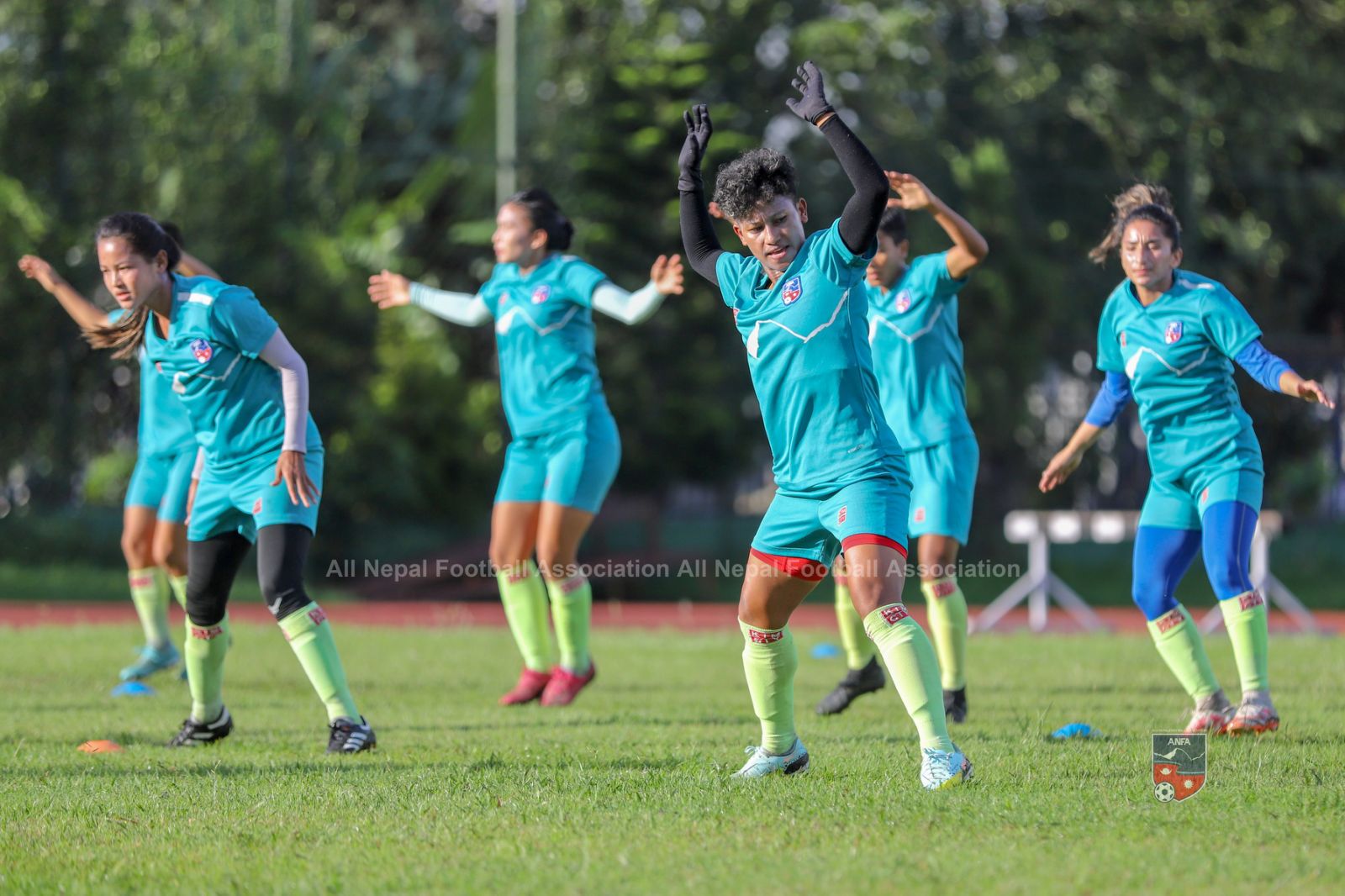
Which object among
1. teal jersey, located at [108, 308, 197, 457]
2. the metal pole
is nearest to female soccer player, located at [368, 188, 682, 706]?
teal jersey, located at [108, 308, 197, 457]

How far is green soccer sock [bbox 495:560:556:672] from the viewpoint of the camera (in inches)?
346

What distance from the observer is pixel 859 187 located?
5.21 m

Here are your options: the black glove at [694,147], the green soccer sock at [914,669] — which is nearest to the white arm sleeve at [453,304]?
the black glove at [694,147]

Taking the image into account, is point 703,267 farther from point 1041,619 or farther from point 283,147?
point 283,147

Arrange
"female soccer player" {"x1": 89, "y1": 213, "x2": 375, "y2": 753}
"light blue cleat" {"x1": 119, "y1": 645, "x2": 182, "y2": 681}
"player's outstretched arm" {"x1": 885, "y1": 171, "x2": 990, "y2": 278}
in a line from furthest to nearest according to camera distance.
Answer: "light blue cleat" {"x1": 119, "y1": 645, "x2": 182, "y2": 681}
"player's outstretched arm" {"x1": 885, "y1": 171, "x2": 990, "y2": 278}
"female soccer player" {"x1": 89, "y1": 213, "x2": 375, "y2": 753}

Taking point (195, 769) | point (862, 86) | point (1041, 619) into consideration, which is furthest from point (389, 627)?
point (862, 86)

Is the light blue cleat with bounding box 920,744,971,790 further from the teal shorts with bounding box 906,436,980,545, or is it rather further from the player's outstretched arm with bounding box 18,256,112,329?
the player's outstretched arm with bounding box 18,256,112,329

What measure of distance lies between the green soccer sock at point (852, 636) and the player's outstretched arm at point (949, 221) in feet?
5.99

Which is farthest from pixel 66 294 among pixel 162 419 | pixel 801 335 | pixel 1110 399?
pixel 1110 399

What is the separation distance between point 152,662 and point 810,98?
248 inches

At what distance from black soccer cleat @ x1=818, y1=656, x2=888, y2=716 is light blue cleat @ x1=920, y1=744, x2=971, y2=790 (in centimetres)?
275

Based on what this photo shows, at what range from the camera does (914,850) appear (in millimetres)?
4359

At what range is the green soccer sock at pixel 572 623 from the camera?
8.80 meters

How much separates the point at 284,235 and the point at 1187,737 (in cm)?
1573
